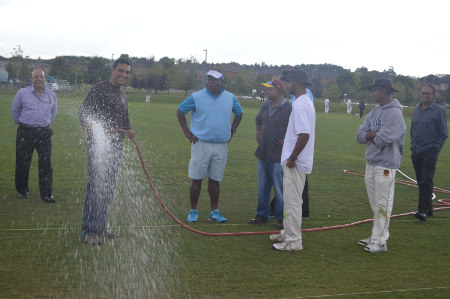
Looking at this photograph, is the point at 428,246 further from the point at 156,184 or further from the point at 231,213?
the point at 156,184

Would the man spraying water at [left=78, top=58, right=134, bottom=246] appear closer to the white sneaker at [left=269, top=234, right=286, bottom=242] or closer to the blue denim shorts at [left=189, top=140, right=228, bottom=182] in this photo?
the blue denim shorts at [left=189, top=140, right=228, bottom=182]

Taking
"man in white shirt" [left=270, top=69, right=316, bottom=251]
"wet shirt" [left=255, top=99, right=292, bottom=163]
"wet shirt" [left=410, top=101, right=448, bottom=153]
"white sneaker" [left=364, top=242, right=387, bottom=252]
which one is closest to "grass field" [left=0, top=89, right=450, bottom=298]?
"white sneaker" [left=364, top=242, right=387, bottom=252]

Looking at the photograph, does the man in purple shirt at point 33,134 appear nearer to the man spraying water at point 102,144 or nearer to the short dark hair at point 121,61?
the man spraying water at point 102,144

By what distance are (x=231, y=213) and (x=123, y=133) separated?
2564 millimetres

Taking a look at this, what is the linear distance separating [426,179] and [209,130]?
3.85 metres

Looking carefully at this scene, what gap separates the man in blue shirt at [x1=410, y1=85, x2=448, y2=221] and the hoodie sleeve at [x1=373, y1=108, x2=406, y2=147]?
245 centimetres

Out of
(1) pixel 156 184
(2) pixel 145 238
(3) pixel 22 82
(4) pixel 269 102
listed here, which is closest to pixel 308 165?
(4) pixel 269 102

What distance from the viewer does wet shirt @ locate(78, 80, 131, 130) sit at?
6211mm

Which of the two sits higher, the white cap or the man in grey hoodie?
the white cap

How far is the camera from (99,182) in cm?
619

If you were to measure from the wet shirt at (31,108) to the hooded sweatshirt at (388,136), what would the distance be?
541 cm

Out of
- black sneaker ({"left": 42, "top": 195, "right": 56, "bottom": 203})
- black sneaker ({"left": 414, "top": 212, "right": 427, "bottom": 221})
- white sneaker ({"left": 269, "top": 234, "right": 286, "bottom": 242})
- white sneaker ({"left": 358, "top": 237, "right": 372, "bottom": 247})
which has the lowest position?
black sneaker ({"left": 42, "top": 195, "right": 56, "bottom": 203})

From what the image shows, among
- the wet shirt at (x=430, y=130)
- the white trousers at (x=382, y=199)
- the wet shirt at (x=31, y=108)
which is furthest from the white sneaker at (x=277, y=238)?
the wet shirt at (x=31, y=108)

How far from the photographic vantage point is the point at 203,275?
5.11 metres
